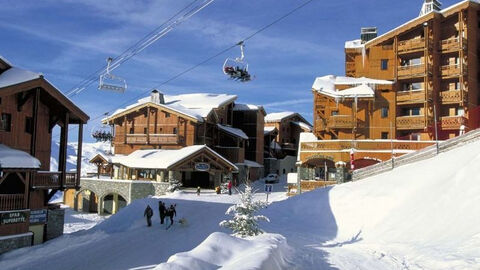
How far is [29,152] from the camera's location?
22.6m

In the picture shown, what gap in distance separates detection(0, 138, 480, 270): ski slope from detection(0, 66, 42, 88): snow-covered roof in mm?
7872

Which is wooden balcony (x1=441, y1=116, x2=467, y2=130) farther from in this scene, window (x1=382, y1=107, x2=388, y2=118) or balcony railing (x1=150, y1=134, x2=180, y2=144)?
balcony railing (x1=150, y1=134, x2=180, y2=144)

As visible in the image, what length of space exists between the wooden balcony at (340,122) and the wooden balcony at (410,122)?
14.7 feet

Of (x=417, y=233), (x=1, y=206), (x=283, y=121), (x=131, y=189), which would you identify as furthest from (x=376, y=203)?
(x=283, y=121)

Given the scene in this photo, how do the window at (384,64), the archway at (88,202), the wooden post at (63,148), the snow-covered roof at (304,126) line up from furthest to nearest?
the snow-covered roof at (304,126) < the archway at (88,202) < the window at (384,64) < the wooden post at (63,148)

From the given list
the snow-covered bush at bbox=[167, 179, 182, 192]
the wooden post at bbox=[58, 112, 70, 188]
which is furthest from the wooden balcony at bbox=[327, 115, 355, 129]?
the wooden post at bbox=[58, 112, 70, 188]

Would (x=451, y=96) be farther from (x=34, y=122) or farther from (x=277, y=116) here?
(x=34, y=122)

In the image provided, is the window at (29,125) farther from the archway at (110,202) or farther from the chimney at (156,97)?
the chimney at (156,97)

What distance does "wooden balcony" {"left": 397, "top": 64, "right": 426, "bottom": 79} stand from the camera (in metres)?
40.1

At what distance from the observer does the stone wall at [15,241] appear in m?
19.2

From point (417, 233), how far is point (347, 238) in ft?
11.2

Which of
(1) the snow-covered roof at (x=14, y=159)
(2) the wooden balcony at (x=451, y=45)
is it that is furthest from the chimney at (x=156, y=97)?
(2) the wooden balcony at (x=451, y=45)

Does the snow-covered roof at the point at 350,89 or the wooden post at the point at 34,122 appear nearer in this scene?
the wooden post at the point at 34,122

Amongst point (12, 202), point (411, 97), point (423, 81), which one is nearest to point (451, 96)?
point (423, 81)
